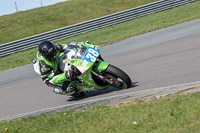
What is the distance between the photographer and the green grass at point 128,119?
4738 mm

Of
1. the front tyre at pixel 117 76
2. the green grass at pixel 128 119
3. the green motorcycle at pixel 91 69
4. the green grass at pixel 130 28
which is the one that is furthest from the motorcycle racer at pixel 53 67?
the green grass at pixel 130 28

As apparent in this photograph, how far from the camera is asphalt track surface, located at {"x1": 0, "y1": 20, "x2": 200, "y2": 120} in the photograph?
7.98m

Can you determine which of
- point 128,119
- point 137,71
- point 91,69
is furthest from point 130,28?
point 128,119

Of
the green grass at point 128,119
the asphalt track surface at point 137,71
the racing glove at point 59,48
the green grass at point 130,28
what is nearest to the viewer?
the green grass at point 128,119

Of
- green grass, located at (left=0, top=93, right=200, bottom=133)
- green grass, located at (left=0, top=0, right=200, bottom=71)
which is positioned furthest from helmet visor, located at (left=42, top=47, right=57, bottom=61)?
green grass, located at (left=0, top=0, right=200, bottom=71)

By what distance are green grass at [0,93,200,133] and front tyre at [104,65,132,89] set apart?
101 cm

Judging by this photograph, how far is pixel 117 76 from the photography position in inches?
294

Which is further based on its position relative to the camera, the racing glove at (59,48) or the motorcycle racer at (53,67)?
the racing glove at (59,48)

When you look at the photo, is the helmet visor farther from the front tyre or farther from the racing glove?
the front tyre

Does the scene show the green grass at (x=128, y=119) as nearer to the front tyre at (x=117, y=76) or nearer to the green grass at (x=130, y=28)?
the front tyre at (x=117, y=76)

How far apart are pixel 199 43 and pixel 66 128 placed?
6.31 meters

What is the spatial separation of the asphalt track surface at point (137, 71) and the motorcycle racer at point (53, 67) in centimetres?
45

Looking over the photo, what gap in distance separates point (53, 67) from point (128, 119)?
2919 mm

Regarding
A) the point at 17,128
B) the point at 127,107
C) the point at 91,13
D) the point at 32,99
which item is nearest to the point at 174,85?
the point at 127,107
